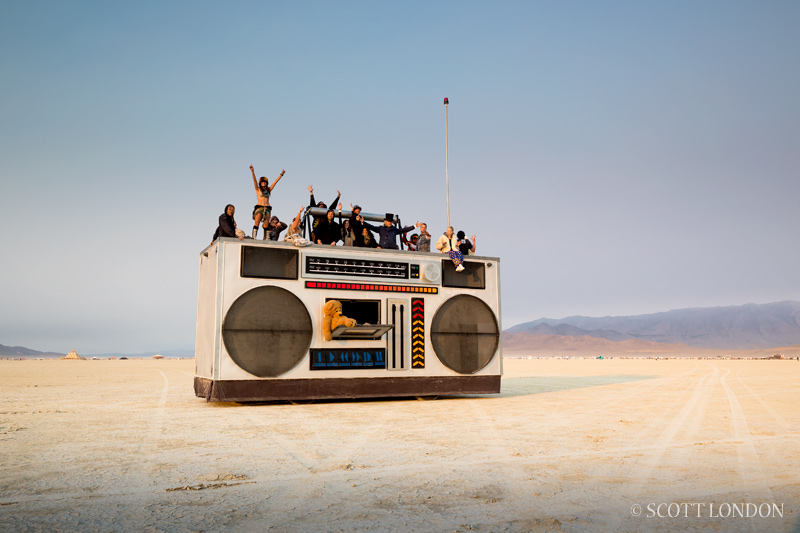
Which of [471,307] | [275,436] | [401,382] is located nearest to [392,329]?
[401,382]

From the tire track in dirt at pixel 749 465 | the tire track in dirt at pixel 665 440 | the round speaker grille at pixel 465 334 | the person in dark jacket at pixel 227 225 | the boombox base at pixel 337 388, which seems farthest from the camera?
the round speaker grille at pixel 465 334

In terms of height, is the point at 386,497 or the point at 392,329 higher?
the point at 392,329

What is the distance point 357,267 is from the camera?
10703 mm

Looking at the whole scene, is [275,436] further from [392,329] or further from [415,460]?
[392,329]

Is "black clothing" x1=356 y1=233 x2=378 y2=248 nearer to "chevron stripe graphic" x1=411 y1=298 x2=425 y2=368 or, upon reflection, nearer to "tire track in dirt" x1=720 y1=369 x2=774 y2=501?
"chevron stripe graphic" x1=411 y1=298 x2=425 y2=368

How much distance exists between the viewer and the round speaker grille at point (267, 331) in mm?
9562

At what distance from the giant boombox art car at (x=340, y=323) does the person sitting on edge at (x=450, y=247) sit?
0.46 ft

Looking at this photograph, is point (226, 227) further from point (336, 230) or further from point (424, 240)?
point (424, 240)

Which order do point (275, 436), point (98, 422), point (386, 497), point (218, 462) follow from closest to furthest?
point (386, 497) < point (218, 462) < point (275, 436) < point (98, 422)

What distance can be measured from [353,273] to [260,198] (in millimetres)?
2405

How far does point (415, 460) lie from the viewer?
477cm

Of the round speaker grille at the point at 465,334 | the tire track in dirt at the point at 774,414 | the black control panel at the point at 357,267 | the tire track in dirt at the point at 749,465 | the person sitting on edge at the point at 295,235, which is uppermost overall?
the person sitting on edge at the point at 295,235

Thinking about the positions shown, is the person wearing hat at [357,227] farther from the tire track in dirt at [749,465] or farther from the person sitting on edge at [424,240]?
the tire track in dirt at [749,465]

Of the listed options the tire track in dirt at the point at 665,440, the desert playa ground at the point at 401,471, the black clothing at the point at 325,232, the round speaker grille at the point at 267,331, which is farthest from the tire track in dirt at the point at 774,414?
Answer: the black clothing at the point at 325,232
